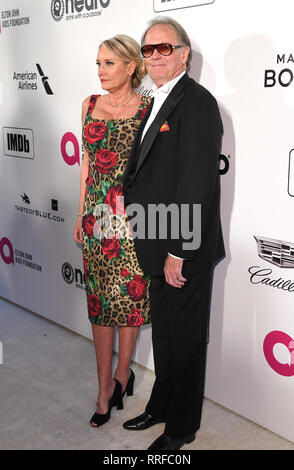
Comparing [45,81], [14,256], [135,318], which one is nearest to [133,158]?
[135,318]

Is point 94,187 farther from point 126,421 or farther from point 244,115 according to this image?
point 126,421

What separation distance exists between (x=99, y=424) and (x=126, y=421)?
0.12 meters

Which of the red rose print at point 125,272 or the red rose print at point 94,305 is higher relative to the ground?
the red rose print at point 125,272

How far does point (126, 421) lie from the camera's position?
2.39 m

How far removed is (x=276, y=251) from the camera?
6.95ft

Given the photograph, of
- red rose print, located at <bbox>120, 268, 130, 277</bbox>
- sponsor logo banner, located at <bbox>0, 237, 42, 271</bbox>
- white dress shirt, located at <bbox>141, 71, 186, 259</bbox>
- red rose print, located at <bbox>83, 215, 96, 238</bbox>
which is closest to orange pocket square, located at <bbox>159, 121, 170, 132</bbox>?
white dress shirt, located at <bbox>141, 71, 186, 259</bbox>

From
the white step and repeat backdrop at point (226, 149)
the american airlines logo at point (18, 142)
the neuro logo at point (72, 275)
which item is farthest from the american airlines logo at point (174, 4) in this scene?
the neuro logo at point (72, 275)

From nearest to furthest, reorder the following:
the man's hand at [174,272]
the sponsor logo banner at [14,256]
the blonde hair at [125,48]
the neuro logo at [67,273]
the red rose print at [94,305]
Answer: the man's hand at [174,272] < the blonde hair at [125,48] < the red rose print at [94,305] < the neuro logo at [67,273] < the sponsor logo banner at [14,256]

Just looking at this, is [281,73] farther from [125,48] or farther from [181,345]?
[181,345]

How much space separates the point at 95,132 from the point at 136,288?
70 cm

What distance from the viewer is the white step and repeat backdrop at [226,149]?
2049mm

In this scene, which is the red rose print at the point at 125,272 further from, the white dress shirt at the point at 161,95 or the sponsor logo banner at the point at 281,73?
the sponsor logo banner at the point at 281,73

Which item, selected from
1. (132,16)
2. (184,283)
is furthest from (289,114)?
(132,16)

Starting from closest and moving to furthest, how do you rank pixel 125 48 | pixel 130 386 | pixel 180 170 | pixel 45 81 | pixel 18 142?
pixel 180 170
pixel 125 48
pixel 130 386
pixel 45 81
pixel 18 142
